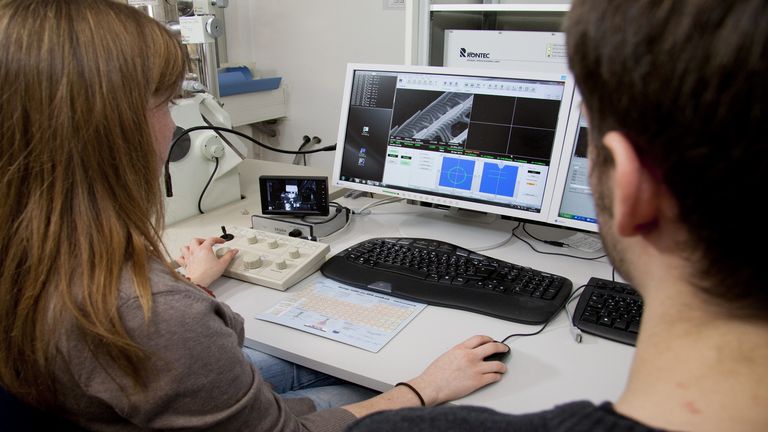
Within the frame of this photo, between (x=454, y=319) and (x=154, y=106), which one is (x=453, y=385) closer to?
(x=454, y=319)

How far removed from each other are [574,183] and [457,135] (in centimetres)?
30

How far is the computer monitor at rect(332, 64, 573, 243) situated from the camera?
1.32 meters

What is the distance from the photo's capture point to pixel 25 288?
2.22 ft

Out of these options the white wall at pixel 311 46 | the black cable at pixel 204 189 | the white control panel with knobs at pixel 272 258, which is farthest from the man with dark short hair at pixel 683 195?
the white wall at pixel 311 46

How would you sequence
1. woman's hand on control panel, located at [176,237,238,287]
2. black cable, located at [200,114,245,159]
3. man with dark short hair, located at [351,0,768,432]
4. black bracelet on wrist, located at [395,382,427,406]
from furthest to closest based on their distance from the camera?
black cable, located at [200,114,245,159]
woman's hand on control panel, located at [176,237,238,287]
black bracelet on wrist, located at [395,382,427,406]
man with dark short hair, located at [351,0,768,432]

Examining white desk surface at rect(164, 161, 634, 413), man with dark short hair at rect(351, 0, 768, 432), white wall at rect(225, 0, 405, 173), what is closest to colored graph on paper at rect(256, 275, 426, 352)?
white desk surface at rect(164, 161, 634, 413)

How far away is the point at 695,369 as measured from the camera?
0.44 meters

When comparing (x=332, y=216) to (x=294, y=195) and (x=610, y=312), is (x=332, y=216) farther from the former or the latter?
(x=610, y=312)

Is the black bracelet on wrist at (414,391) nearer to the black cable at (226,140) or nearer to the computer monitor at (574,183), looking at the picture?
the computer monitor at (574,183)

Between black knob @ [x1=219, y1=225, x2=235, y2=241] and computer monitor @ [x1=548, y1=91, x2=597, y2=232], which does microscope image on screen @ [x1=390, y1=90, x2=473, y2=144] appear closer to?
computer monitor @ [x1=548, y1=91, x2=597, y2=232]

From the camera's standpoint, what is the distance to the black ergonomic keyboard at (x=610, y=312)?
101 centimetres

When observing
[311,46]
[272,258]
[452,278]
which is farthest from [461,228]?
[311,46]

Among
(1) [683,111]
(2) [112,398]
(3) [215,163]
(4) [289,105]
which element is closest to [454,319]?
(2) [112,398]

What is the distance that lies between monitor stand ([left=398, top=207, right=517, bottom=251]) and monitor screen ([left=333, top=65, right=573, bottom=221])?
94 mm
